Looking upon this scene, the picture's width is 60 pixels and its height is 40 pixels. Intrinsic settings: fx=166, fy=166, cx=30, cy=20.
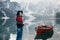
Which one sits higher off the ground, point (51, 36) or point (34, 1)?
point (34, 1)

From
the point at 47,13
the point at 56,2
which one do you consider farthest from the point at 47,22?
the point at 56,2

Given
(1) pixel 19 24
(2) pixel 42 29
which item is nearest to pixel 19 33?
(1) pixel 19 24

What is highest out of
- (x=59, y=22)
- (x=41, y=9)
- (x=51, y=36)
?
(x=41, y=9)

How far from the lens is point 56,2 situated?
1.41 meters

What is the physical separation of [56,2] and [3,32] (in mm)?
513

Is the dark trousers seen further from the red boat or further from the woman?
the red boat

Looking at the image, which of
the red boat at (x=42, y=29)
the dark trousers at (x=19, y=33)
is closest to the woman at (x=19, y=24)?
the dark trousers at (x=19, y=33)

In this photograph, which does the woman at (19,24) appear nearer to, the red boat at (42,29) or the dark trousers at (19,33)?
the dark trousers at (19,33)

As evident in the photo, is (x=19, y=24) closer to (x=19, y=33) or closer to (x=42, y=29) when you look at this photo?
(x=19, y=33)

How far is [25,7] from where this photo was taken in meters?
1.39

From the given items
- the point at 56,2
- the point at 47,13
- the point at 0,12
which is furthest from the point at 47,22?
the point at 0,12

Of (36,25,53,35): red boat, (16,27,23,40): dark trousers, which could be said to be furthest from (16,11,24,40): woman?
(36,25,53,35): red boat

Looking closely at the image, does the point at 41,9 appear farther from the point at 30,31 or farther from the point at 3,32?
the point at 3,32

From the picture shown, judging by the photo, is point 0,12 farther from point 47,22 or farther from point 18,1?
point 47,22
